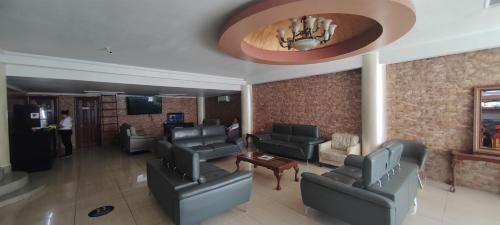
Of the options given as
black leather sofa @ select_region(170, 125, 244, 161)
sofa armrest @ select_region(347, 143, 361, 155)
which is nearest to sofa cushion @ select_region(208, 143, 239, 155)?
black leather sofa @ select_region(170, 125, 244, 161)

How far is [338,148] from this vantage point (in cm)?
482

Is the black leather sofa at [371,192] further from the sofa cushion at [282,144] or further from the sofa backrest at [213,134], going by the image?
the sofa backrest at [213,134]

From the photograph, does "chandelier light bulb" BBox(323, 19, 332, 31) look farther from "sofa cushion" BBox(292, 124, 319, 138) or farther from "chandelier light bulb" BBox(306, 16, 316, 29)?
"sofa cushion" BBox(292, 124, 319, 138)

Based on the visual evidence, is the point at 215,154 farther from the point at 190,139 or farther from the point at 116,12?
the point at 116,12

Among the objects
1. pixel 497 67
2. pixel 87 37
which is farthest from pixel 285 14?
pixel 497 67

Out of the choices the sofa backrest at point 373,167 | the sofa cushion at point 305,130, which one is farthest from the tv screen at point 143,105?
the sofa backrest at point 373,167

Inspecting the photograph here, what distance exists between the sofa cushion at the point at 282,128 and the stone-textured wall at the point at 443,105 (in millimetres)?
2524

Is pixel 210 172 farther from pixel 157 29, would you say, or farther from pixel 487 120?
pixel 487 120

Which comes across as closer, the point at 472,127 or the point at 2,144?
the point at 472,127

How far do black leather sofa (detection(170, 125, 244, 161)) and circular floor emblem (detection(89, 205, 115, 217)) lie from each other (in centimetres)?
221

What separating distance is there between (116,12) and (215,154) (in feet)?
12.2

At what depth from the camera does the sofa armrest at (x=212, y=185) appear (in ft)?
6.96

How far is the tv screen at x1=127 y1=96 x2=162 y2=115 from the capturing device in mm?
8586

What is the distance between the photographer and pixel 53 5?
1983 mm
